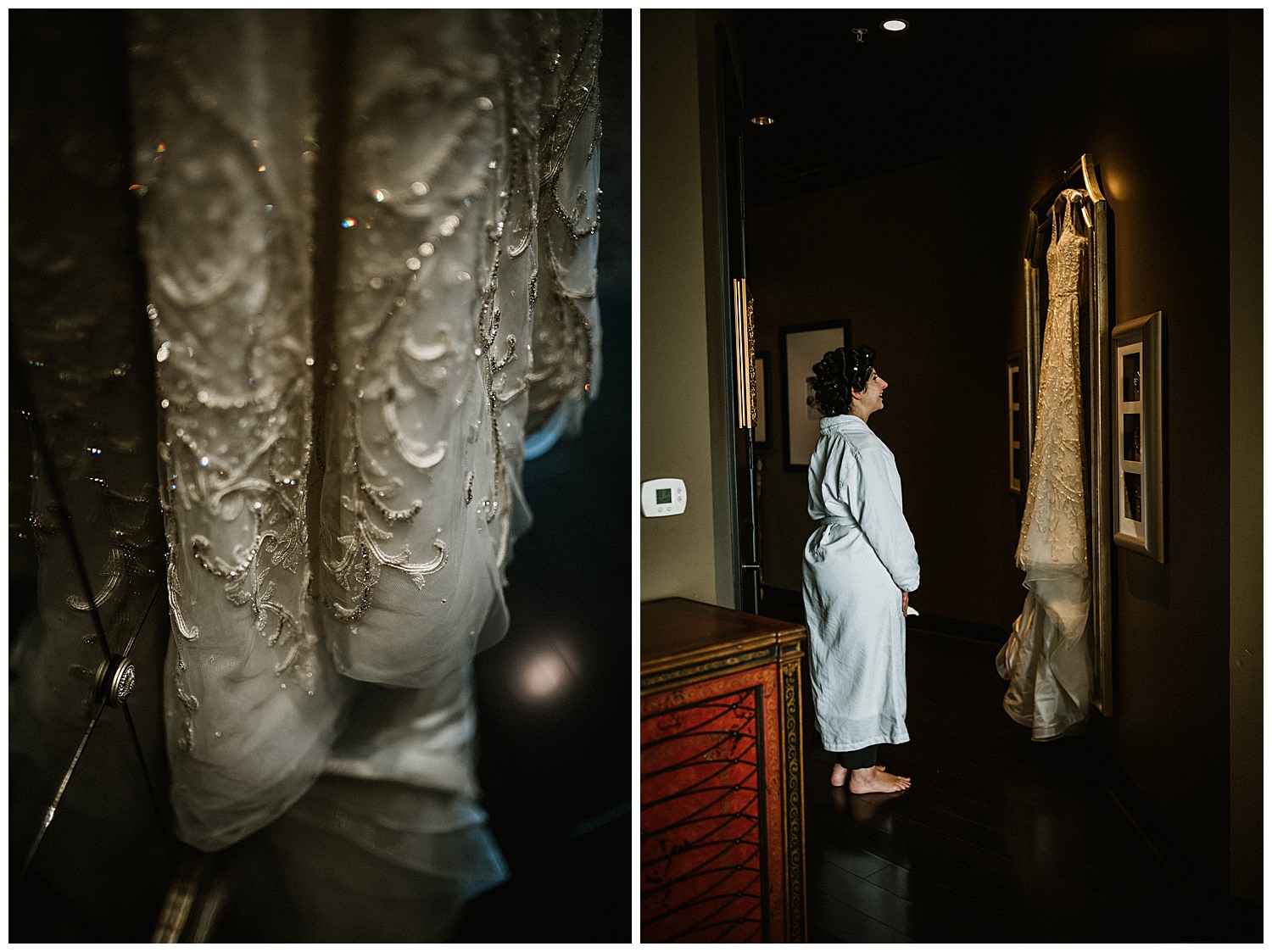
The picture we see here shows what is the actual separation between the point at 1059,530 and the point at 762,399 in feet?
9.70

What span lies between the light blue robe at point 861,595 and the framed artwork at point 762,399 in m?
2.90

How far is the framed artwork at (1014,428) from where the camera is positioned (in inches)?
159

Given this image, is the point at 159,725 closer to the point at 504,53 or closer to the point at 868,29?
the point at 504,53

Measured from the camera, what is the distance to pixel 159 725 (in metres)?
1.03

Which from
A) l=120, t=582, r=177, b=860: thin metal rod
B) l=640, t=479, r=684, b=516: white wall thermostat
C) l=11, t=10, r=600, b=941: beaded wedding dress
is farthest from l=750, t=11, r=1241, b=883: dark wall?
l=120, t=582, r=177, b=860: thin metal rod

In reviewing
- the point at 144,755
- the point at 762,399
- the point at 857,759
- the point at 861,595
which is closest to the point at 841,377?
the point at 861,595

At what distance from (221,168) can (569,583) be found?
671mm

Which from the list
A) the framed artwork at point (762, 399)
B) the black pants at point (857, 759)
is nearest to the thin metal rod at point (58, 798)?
the black pants at point (857, 759)

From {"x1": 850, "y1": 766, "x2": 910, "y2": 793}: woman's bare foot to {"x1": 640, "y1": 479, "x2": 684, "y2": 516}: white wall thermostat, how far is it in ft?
4.77

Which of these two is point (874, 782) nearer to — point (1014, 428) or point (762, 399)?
point (1014, 428)

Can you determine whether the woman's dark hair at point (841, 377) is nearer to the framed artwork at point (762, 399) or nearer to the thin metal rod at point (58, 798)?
the thin metal rod at point (58, 798)

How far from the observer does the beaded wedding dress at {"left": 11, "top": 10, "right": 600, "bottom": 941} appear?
0.88 m

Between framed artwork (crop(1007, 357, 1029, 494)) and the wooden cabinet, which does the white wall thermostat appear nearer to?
the wooden cabinet

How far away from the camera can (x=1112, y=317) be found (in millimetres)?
2609
